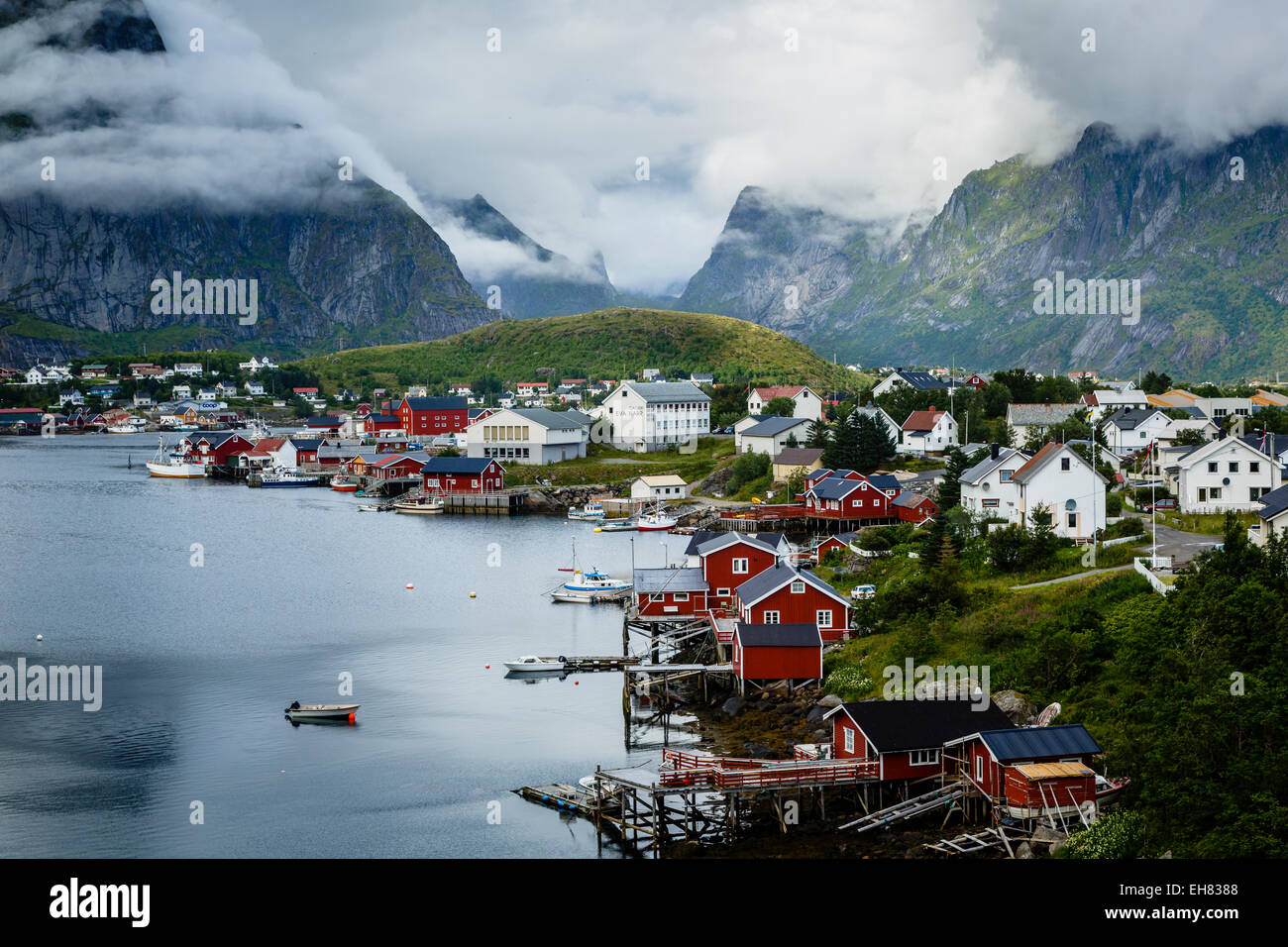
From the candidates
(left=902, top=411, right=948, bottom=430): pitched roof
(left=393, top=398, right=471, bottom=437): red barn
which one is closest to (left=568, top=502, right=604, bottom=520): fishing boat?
(left=902, top=411, right=948, bottom=430): pitched roof

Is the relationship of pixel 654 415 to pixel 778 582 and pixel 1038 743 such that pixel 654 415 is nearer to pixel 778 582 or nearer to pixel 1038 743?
pixel 778 582

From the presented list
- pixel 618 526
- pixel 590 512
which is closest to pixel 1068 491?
pixel 618 526

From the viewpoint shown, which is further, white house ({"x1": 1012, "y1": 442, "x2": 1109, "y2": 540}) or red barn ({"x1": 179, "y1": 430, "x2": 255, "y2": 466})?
red barn ({"x1": 179, "y1": 430, "x2": 255, "y2": 466})

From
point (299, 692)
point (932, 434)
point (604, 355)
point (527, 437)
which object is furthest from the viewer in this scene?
point (604, 355)

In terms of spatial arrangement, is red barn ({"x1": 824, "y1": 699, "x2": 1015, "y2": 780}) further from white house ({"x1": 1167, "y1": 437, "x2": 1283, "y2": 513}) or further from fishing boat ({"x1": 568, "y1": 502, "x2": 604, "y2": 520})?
fishing boat ({"x1": 568, "y1": 502, "x2": 604, "y2": 520})
